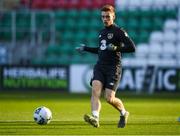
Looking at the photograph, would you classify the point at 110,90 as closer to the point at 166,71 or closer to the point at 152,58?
the point at 166,71

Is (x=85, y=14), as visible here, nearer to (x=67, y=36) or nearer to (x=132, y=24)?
(x=67, y=36)

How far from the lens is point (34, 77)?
2662cm

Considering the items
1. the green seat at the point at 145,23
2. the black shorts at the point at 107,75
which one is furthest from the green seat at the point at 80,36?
the black shorts at the point at 107,75

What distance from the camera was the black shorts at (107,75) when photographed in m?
12.4

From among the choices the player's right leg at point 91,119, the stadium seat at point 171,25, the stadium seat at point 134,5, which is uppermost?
the stadium seat at point 134,5

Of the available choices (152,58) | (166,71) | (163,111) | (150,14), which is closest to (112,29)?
(163,111)

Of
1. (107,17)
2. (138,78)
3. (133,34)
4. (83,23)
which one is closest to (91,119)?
(107,17)

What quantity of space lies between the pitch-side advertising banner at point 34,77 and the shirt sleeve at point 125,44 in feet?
45.8

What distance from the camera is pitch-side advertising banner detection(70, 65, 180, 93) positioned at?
85.4 ft

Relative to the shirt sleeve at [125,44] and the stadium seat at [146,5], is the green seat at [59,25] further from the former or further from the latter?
the shirt sleeve at [125,44]

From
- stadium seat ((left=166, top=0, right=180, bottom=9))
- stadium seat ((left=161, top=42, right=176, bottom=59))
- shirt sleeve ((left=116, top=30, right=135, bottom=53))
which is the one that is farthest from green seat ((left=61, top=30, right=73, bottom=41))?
shirt sleeve ((left=116, top=30, right=135, bottom=53))

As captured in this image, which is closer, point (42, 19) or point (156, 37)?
point (156, 37)

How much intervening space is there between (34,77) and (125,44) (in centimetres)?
1451

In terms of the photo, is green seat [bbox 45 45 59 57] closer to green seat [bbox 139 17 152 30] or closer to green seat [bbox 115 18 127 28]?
green seat [bbox 115 18 127 28]
